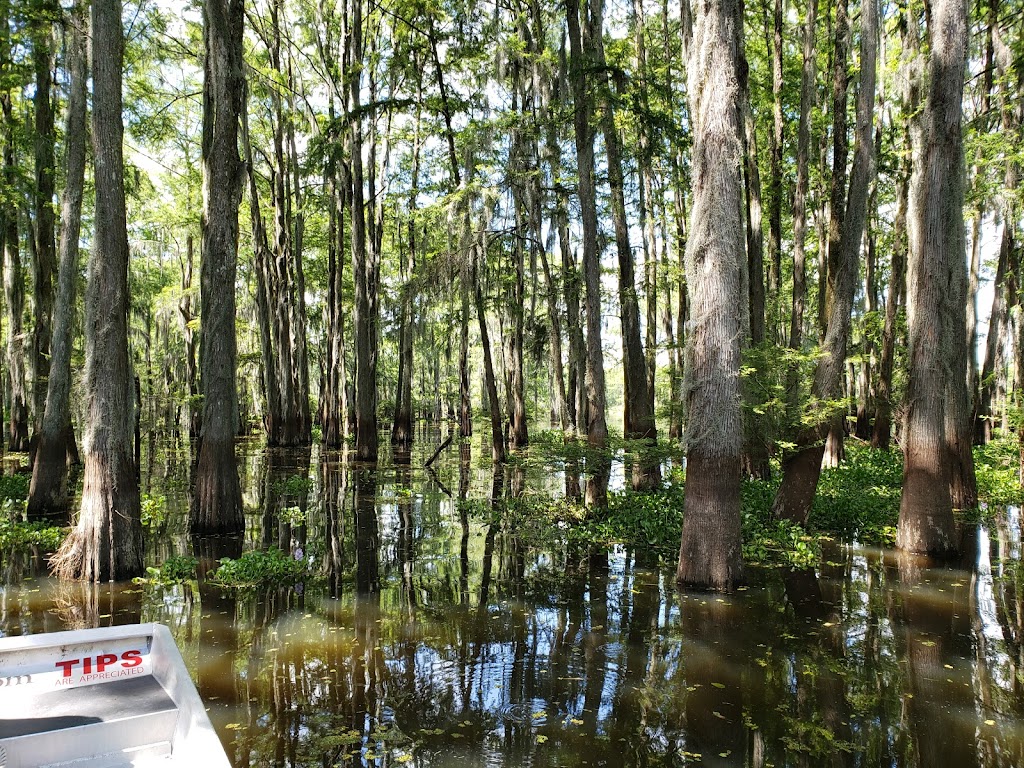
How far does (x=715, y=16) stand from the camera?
727 cm

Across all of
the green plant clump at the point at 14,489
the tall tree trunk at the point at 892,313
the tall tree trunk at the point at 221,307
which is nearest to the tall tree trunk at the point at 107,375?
the tall tree trunk at the point at 221,307

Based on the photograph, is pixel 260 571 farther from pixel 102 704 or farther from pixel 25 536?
pixel 102 704

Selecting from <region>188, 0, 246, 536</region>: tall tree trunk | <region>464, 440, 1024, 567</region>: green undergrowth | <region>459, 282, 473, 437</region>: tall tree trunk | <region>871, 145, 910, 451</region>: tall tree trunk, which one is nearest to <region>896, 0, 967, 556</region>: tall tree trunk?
<region>464, 440, 1024, 567</region>: green undergrowth

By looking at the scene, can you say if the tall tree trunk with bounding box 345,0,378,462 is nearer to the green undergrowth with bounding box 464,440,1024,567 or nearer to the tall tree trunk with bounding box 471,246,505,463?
the tall tree trunk with bounding box 471,246,505,463

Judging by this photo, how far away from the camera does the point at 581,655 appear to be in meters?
5.60

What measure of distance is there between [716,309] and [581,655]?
13.1ft

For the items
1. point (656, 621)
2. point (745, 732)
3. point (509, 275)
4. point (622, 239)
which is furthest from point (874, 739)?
point (509, 275)

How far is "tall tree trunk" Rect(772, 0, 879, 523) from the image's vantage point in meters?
9.28

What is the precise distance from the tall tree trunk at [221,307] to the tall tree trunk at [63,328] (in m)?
2.86

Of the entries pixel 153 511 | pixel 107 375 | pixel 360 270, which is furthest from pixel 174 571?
pixel 360 270

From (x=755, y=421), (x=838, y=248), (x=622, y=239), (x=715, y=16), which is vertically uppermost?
(x=715, y=16)

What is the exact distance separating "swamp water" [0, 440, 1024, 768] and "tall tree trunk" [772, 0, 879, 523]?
134 centimetres

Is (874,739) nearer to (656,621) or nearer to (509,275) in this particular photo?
(656,621)

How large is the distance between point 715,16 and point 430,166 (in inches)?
810
